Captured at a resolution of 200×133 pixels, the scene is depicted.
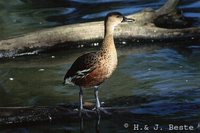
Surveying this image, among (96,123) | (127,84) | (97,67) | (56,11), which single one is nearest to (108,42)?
(97,67)

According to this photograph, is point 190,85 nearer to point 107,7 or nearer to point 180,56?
point 180,56

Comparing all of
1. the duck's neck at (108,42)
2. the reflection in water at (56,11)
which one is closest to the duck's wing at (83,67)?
the duck's neck at (108,42)

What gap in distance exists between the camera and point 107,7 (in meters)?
15.9

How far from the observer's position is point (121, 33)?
12133 millimetres

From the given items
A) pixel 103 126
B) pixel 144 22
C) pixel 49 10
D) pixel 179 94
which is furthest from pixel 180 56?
pixel 49 10

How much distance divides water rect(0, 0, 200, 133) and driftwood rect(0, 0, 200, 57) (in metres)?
0.19

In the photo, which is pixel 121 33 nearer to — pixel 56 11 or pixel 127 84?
pixel 127 84

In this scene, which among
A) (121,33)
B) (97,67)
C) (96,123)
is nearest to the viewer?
(97,67)

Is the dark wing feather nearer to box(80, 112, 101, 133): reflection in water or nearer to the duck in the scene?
the duck

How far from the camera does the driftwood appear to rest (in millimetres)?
11797

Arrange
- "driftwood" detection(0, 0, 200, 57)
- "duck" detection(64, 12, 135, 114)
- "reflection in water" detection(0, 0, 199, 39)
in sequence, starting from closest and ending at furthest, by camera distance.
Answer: "duck" detection(64, 12, 135, 114) → "driftwood" detection(0, 0, 200, 57) → "reflection in water" detection(0, 0, 199, 39)

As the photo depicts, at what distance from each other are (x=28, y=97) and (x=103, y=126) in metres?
2.24

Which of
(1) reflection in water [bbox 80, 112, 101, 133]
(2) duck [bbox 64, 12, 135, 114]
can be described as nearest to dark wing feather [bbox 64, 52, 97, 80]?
(2) duck [bbox 64, 12, 135, 114]

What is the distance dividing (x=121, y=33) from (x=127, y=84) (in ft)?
8.06
